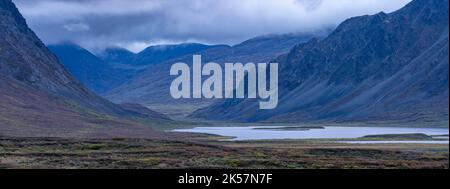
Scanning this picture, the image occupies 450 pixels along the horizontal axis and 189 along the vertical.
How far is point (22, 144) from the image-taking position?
10556 centimetres

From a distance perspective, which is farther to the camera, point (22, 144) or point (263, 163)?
point (22, 144)

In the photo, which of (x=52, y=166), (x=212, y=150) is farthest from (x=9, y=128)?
(x=52, y=166)

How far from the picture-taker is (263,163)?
75.1m
